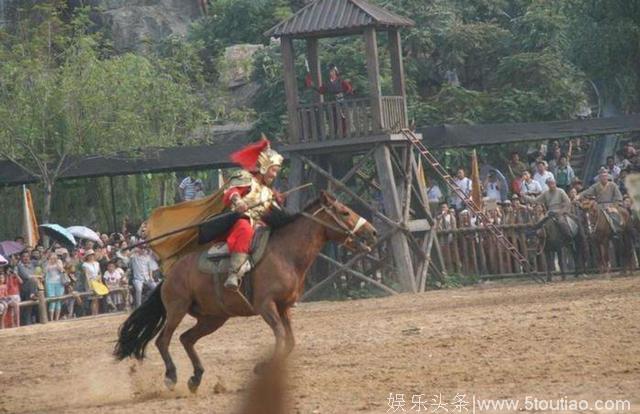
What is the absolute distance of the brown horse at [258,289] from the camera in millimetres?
14148

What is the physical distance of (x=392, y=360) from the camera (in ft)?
48.6

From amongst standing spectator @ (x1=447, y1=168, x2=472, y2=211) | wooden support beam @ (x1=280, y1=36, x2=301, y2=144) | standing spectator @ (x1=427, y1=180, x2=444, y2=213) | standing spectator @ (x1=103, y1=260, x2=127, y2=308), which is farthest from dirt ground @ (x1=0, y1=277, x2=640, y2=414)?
standing spectator @ (x1=427, y1=180, x2=444, y2=213)

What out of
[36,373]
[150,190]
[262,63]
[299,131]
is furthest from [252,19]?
[36,373]

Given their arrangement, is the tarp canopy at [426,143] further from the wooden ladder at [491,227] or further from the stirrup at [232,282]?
the stirrup at [232,282]

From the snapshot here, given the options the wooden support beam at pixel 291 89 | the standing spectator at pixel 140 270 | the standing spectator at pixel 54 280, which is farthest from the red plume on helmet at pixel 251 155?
the standing spectator at pixel 140 270

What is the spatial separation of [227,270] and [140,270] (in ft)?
48.4

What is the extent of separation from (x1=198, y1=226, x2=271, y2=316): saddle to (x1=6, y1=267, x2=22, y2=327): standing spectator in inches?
498

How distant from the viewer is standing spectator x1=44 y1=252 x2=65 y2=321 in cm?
2767

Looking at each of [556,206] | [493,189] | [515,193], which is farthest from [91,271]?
[556,206]

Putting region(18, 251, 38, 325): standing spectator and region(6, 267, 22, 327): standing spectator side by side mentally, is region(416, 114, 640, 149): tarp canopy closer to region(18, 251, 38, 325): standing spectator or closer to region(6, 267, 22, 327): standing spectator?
region(18, 251, 38, 325): standing spectator

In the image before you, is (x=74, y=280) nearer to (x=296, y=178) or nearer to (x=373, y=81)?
(x=296, y=178)

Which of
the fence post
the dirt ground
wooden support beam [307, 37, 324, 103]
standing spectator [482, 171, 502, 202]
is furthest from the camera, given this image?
standing spectator [482, 171, 502, 202]

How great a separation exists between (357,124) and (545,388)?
597 inches

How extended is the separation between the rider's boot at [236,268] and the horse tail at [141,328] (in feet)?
3.89
